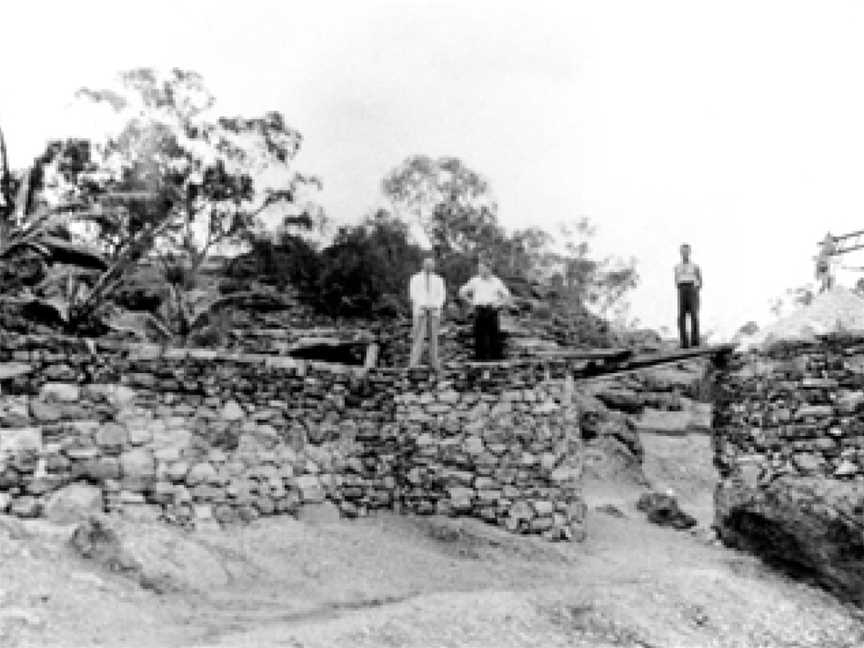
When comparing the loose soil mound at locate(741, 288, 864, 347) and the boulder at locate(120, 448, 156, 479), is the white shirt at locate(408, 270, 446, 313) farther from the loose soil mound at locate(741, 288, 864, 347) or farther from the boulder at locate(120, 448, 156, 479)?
the boulder at locate(120, 448, 156, 479)

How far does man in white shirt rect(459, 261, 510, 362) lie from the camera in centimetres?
1230

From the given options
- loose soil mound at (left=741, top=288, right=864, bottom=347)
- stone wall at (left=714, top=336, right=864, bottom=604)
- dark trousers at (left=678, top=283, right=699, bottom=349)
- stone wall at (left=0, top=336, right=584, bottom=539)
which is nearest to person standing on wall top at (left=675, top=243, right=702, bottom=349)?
dark trousers at (left=678, top=283, right=699, bottom=349)

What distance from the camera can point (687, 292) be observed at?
13.2 meters

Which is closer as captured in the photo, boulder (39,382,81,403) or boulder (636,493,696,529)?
boulder (39,382,81,403)

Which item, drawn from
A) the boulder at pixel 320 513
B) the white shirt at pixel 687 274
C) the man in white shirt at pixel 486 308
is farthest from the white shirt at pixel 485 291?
the boulder at pixel 320 513

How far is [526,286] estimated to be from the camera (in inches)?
854

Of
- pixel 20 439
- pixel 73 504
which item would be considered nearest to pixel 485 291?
pixel 73 504

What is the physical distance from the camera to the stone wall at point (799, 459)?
10.4 metres

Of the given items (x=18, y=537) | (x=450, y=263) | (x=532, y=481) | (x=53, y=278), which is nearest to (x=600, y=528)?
(x=532, y=481)

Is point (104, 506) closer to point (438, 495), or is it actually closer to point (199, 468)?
point (199, 468)

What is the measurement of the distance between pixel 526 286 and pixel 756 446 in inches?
421

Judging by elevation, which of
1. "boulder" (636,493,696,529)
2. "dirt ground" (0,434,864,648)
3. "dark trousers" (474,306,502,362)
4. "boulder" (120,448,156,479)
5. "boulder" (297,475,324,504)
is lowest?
"dirt ground" (0,434,864,648)

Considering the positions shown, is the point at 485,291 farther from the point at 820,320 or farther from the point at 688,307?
the point at 820,320

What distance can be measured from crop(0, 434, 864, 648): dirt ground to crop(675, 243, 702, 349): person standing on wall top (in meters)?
2.78
